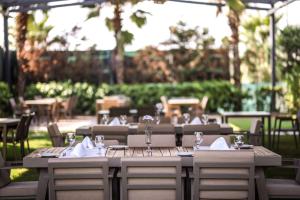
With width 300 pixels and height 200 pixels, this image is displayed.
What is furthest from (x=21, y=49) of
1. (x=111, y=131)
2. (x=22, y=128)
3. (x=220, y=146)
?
(x=220, y=146)

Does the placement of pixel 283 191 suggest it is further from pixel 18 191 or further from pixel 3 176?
pixel 3 176

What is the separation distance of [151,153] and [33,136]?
9184 millimetres

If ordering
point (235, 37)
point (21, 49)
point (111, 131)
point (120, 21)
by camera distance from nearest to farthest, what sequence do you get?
point (111, 131)
point (120, 21)
point (21, 49)
point (235, 37)

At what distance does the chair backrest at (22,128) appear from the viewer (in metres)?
9.77

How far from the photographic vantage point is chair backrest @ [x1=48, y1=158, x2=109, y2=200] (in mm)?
4793

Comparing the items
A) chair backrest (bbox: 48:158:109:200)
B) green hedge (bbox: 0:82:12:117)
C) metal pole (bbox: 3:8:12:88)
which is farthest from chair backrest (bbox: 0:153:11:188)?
green hedge (bbox: 0:82:12:117)

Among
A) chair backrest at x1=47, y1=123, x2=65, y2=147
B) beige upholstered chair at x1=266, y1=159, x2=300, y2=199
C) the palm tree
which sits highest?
the palm tree

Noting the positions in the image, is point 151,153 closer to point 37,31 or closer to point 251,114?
point 251,114

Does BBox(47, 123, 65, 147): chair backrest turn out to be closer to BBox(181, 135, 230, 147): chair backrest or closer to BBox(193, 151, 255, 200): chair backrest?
BBox(181, 135, 230, 147): chair backrest

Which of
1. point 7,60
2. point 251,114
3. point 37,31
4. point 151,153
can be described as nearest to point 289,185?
point 151,153

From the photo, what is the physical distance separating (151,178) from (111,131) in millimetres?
3176

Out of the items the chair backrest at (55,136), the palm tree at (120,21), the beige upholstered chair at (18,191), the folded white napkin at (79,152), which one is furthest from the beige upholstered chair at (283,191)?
the palm tree at (120,21)

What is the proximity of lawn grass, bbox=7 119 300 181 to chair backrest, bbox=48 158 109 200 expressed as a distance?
10.1ft

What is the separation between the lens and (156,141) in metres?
6.62
